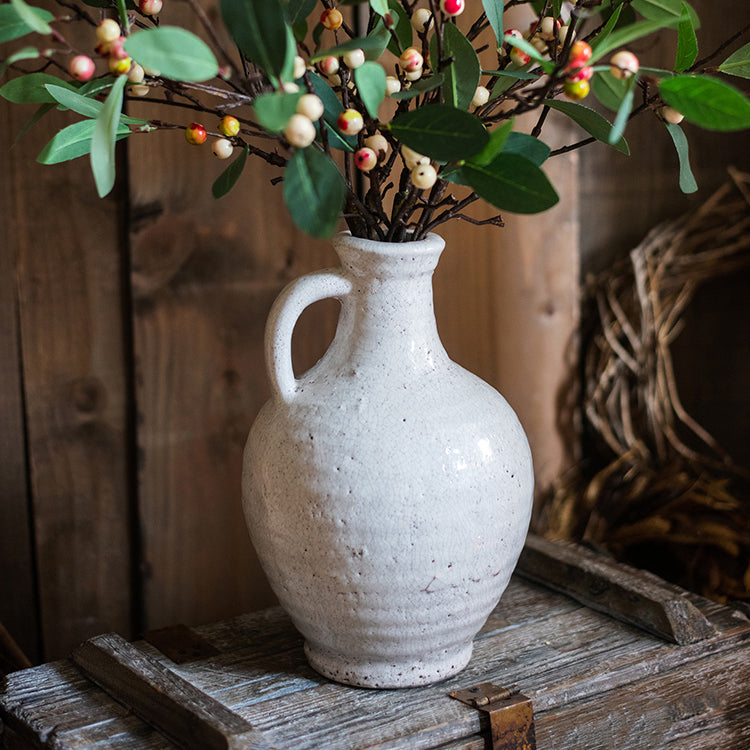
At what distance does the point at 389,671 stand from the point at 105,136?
48cm

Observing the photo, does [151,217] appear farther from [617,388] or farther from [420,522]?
[617,388]

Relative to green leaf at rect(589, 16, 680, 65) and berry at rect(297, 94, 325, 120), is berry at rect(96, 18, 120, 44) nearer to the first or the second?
berry at rect(297, 94, 325, 120)

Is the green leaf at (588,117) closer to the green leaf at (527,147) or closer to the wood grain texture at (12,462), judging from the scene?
the green leaf at (527,147)

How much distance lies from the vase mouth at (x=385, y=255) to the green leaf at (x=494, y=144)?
112mm

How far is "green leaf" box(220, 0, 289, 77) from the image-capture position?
1.88 feet

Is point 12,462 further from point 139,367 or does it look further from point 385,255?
point 385,255

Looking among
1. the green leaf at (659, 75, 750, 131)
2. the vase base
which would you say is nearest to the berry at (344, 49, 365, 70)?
the green leaf at (659, 75, 750, 131)

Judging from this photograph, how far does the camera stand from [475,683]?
31.4 inches

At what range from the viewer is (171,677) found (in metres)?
0.77

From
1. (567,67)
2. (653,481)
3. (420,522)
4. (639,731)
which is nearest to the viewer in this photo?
(567,67)

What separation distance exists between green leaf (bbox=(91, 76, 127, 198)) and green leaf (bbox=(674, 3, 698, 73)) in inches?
16.3

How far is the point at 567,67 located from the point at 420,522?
341 mm

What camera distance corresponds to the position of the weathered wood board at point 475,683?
732 millimetres

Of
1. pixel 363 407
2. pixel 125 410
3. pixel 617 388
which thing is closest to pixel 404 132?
pixel 363 407
